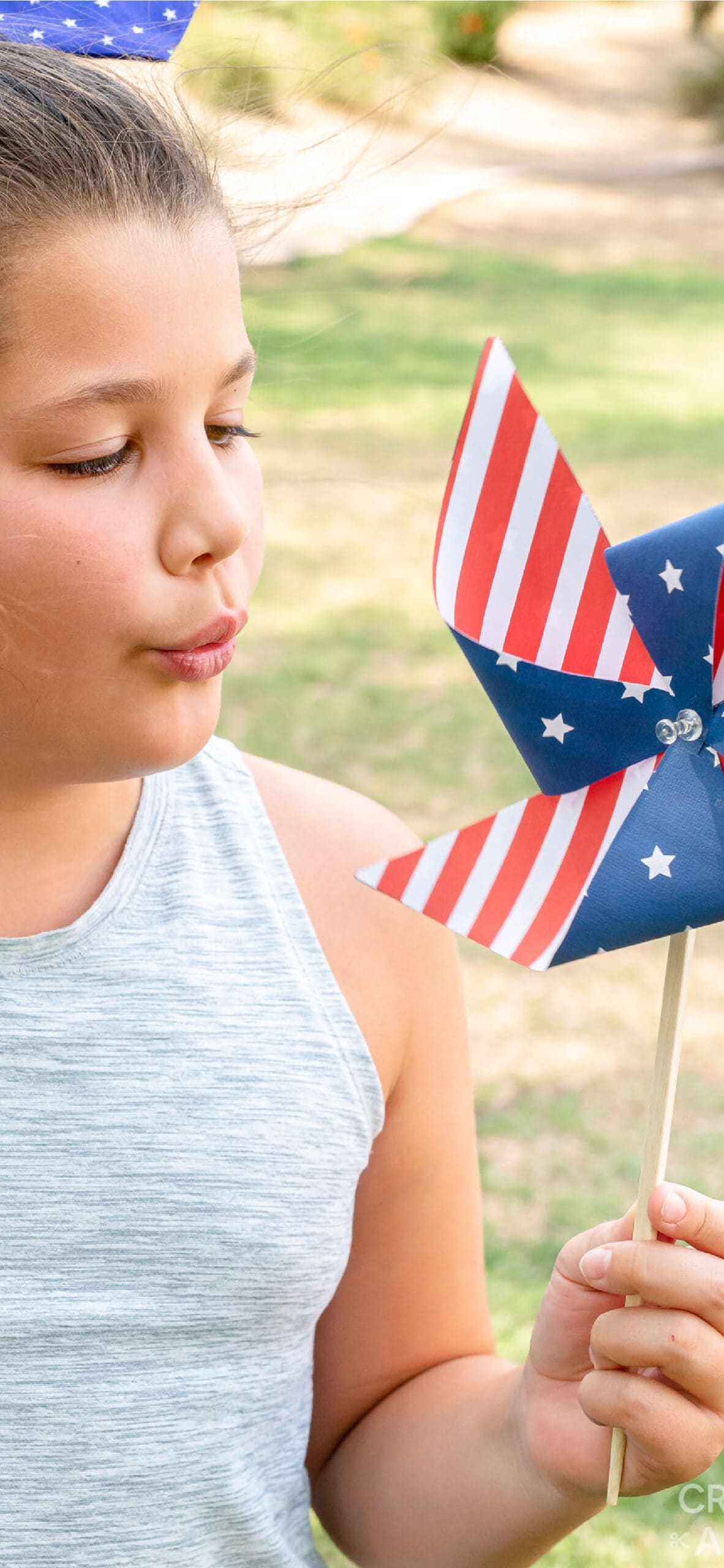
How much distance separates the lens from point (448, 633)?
13.4 feet

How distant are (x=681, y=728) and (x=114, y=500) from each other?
0.32m

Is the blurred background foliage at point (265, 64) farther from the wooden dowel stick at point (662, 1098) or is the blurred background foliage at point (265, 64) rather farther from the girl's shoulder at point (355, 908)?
the wooden dowel stick at point (662, 1098)

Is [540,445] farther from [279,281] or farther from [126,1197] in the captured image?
[279,281]

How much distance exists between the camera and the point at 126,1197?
923 millimetres

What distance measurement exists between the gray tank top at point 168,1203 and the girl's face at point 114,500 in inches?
5.3

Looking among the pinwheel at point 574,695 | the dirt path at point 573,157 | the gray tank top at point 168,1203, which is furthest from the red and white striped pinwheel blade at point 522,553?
the dirt path at point 573,157

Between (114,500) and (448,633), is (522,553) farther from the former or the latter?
(448,633)

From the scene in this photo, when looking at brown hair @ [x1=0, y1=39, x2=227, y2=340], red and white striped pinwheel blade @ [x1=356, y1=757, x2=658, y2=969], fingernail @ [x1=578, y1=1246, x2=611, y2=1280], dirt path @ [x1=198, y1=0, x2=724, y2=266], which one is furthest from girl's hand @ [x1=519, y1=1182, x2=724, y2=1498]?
dirt path @ [x1=198, y1=0, x2=724, y2=266]

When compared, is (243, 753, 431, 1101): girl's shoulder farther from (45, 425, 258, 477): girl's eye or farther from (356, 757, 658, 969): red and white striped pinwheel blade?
(45, 425, 258, 477): girl's eye

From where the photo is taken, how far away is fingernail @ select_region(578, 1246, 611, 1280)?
91 cm

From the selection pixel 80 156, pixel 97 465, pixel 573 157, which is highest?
pixel 80 156

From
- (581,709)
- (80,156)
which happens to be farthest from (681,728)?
(80,156)

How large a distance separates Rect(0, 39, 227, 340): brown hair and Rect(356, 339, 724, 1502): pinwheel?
0.60 ft

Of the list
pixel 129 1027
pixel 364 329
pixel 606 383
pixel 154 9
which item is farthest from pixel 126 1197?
pixel 364 329
